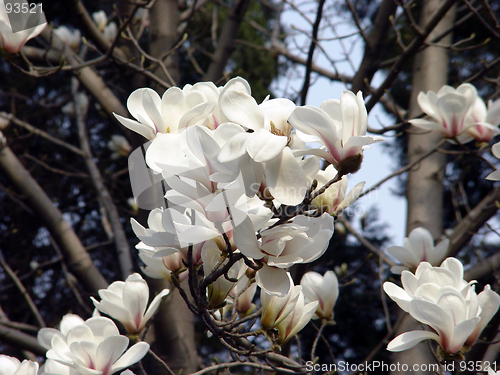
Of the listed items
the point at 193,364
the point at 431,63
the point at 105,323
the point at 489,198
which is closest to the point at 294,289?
the point at 105,323

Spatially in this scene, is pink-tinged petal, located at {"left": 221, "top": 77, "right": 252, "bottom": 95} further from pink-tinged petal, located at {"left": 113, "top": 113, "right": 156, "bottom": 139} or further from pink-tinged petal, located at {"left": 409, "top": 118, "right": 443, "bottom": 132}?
pink-tinged petal, located at {"left": 409, "top": 118, "right": 443, "bottom": 132}

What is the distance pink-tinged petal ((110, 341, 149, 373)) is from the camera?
2.73ft

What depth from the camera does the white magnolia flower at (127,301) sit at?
0.98m

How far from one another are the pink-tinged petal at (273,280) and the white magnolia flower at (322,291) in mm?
759

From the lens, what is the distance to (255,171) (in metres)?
0.57

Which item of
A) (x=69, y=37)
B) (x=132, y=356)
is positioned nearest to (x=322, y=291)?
(x=132, y=356)

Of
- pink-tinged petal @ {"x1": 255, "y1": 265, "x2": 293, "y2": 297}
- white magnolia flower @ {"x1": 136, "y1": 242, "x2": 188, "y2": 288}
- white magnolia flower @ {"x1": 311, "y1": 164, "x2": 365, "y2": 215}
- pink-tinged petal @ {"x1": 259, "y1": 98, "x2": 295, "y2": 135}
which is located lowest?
white magnolia flower @ {"x1": 136, "y1": 242, "x2": 188, "y2": 288}

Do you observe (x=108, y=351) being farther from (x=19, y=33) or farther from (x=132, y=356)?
(x=19, y=33)

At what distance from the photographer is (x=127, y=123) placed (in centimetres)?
73

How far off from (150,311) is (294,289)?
0.39 metres

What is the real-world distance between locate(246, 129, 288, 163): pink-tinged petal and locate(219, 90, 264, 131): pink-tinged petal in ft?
0.19

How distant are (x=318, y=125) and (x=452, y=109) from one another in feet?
3.31

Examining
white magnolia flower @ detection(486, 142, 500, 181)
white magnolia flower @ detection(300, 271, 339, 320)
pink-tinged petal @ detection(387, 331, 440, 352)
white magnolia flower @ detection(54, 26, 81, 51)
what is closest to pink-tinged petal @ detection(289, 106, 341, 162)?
pink-tinged petal @ detection(387, 331, 440, 352)

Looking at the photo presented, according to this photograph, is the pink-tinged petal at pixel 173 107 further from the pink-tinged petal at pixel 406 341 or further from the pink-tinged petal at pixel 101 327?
the pink-tinged petal at pixel 406 341
